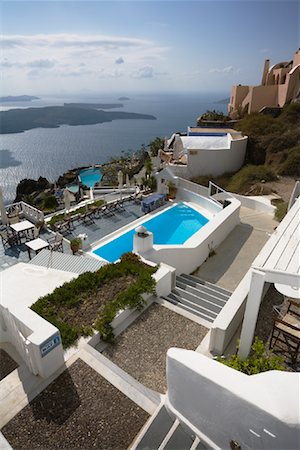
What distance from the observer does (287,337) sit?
18.3 ft

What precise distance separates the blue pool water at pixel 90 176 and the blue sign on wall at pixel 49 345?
126ft

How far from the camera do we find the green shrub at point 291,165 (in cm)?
2050

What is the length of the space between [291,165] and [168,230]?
1270 cm

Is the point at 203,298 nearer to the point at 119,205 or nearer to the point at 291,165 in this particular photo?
the point at 119,205

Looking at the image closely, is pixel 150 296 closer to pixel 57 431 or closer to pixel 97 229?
pixel 57 431

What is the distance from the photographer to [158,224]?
14.9 metres

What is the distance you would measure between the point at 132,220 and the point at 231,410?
12.3 metres

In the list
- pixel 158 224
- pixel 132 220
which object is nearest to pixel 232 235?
pixel 158 224

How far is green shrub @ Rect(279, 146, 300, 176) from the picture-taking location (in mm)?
20500

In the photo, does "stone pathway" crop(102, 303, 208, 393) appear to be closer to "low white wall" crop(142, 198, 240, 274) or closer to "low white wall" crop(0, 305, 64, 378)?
"low white wall" crop(0, 305, 64, 378)

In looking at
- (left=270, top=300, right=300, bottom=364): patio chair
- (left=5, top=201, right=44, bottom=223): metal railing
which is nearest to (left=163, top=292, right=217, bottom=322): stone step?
(left=270, top=300, right=300, bottom=364): patio chair

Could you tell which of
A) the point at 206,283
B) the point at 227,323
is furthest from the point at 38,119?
the point at 227,323

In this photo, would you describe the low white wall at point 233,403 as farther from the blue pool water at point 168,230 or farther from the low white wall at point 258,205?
the low white wall at point 258,205

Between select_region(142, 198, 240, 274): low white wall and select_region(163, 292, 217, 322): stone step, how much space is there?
4.98ft
